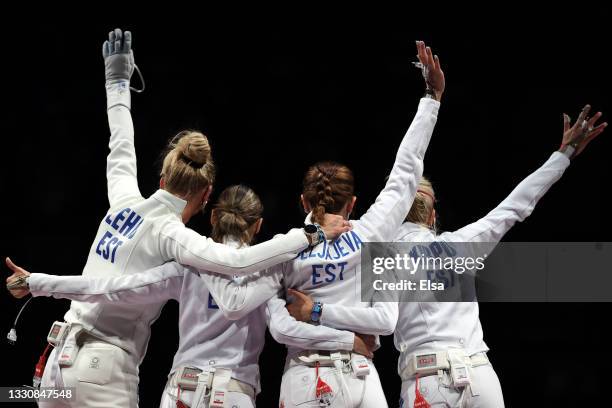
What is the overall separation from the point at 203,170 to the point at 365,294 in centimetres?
85

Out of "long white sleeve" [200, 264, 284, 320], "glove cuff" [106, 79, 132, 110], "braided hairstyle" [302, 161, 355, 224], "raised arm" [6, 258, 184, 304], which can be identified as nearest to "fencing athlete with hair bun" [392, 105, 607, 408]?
"braided hairstyle" [302, 161, 355, 224]

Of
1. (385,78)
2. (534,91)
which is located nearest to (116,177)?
(385,78)

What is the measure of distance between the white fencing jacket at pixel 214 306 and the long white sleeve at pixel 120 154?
0.39m

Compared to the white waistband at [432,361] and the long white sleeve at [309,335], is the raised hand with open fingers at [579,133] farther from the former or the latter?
the long white sleeve at [309,335]

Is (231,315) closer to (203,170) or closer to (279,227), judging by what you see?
(203,170)

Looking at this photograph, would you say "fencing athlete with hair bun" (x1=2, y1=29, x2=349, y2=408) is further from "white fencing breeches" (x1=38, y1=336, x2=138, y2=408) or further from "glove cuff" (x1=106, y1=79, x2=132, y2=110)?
"glove cuff" (x1=106, y1=79, x2=132, y2=110)

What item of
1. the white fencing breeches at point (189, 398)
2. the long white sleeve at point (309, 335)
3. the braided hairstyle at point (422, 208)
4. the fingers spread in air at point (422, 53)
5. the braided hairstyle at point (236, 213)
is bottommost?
the white fencing breeches at point (189, 398)

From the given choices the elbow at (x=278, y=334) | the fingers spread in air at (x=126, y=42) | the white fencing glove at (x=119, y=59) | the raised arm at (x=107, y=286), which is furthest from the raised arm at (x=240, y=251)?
the fingers spread in air at (x=126, y=42)

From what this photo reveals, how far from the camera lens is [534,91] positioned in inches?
220

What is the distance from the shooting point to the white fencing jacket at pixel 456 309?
3.00 m

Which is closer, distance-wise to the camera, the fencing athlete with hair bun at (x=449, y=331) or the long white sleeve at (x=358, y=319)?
the long white sleeve at (x=358, y=319)

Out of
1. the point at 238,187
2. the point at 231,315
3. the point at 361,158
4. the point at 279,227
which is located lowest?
the point at 231,315

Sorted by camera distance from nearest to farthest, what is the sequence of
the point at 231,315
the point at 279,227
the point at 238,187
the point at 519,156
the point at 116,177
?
1. the point at 231,315
2. the point at 238,187
3. the point at 116,177
4. the point at 279,227
5. the point at 519,156

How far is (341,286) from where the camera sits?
2727 mm
